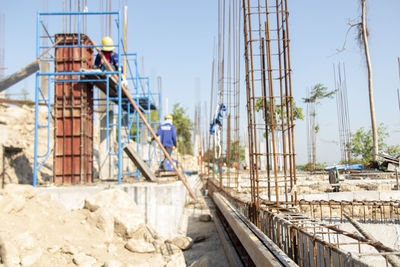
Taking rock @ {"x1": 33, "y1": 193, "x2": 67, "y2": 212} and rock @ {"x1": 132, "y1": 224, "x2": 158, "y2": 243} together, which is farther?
rock @ {"x1": 132, "y1": 224, "x2": 158, "y2": 243}

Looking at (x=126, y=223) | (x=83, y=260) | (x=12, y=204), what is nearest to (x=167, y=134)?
(x=126, y=223)

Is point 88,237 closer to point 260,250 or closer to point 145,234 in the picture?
point 145,234

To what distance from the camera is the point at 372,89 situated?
13.5m

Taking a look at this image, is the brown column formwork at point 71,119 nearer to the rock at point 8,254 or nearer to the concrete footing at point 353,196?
the rock at point 8,254

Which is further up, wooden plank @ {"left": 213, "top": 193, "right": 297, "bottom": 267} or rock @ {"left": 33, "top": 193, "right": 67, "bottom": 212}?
rock @ {"left": 33, "top": 193, "right": 67, "bottom": 212}

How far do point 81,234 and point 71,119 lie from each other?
4.14 metres

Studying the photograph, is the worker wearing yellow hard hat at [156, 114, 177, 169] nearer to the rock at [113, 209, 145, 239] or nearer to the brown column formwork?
the brown column formwork

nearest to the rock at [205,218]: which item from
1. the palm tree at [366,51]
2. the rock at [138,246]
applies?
the rock at [138,246]

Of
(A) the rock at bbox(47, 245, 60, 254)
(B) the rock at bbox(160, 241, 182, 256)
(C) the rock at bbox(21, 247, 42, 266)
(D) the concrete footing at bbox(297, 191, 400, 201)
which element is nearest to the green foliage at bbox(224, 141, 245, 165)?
(D) the concrete footing at bbox(297, 191, 400, 201)

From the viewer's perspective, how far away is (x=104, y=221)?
6.12m

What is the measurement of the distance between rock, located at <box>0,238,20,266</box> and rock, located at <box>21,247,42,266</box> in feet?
0.29

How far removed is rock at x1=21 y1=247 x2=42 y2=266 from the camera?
423cm

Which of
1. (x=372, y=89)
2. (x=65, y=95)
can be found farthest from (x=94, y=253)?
(x=372, y=89)

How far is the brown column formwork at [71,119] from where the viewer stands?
869 centimetres
